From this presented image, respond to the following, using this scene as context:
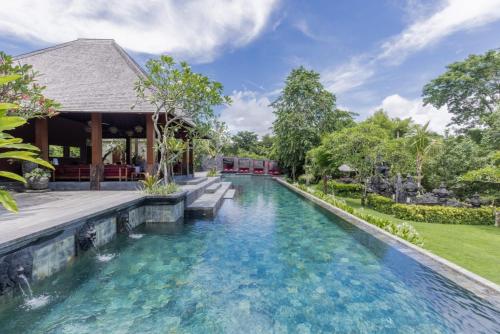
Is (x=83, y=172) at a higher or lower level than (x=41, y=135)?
lower

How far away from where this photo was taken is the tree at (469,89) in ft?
75.4

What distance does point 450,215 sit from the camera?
27.7ft

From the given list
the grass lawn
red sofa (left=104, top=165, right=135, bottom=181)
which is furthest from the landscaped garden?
red sofa (left=104, top=165, right=135, bottom=181)

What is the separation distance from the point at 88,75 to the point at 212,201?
26.1 ft

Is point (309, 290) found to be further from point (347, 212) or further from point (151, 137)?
point (151, 137)

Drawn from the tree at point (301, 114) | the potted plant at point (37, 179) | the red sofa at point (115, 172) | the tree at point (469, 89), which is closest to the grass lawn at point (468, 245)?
the red sofa at point (115, 172)

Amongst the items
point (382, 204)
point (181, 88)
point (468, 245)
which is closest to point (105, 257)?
point (181, 88)

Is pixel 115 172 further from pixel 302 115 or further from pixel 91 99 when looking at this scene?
pixel 302 115

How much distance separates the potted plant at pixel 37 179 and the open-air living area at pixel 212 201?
5 cm

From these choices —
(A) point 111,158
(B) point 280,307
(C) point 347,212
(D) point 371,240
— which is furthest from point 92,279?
(A) point 111,158

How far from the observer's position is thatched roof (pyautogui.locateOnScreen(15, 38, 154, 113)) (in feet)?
31.0

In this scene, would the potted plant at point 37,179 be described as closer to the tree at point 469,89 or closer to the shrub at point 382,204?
the shrub at point 382,204

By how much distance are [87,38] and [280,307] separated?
621 inches

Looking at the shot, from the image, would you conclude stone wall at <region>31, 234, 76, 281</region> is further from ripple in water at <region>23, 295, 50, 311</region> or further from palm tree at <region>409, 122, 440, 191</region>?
palm tree at <region>409, 122, 440, 191</region>
